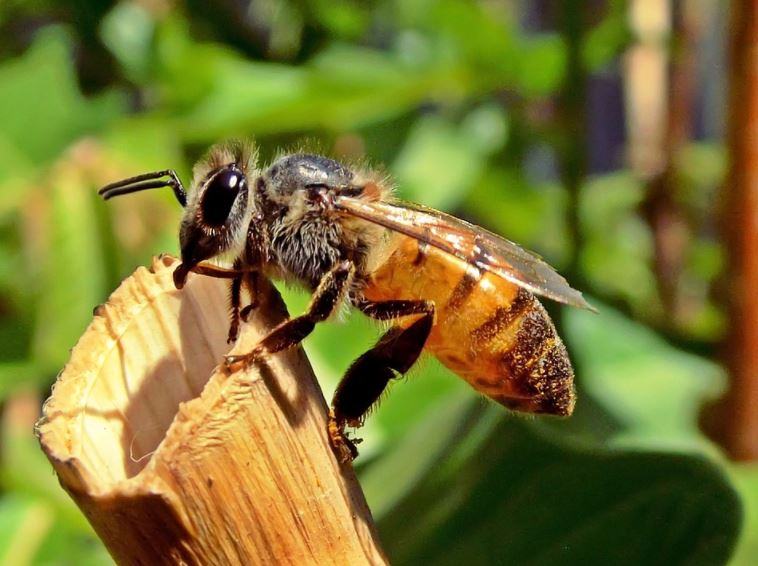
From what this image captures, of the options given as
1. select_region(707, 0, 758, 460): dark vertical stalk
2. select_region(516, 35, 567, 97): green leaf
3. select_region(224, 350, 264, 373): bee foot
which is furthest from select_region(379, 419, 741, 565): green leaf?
select_region(516, 35, 567, 97): green leaf

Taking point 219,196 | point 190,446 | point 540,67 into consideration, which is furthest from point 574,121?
point 190,446

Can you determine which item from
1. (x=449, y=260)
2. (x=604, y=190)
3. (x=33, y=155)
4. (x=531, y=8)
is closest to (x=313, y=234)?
(x=449, y=260)

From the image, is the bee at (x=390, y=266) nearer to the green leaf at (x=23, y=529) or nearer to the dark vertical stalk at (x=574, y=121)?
the dark vertical stalk at (x=574, y=121)

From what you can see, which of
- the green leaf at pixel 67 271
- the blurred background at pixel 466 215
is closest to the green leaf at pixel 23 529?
the blurred background at pixel 466 215

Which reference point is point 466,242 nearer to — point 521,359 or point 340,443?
point 521,359

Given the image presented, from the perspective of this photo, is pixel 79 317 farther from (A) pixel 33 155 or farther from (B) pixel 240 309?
(B) pixel 240 309

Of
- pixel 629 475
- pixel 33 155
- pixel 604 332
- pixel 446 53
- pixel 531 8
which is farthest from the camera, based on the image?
pixel 531 8
